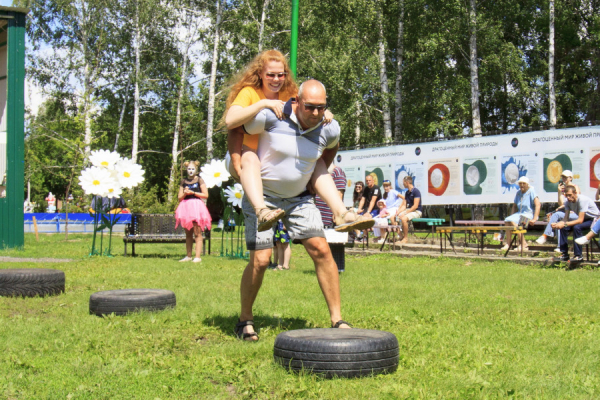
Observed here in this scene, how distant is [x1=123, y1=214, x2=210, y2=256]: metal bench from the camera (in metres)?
13.1

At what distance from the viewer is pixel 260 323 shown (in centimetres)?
534

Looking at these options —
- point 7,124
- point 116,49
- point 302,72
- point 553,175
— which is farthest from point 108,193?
point 116,49

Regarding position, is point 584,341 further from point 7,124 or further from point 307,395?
point 7,124

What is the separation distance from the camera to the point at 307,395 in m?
3.36

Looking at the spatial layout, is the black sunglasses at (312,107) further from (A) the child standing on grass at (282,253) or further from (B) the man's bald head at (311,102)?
(A) the child standing on grass at (282,253)

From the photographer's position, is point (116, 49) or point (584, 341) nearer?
point (584, 341)

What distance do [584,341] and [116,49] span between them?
36517 mm

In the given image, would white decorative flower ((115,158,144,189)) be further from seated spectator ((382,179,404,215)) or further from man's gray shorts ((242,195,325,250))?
man's gray shorts ((242,195,325,250))

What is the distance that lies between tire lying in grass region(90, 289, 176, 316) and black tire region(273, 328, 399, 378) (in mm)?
2287

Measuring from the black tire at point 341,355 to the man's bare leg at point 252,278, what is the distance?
3.15 feet

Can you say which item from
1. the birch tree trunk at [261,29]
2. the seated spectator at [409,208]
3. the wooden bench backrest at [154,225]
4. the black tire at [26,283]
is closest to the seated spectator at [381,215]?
the seated spectator at [409,208]

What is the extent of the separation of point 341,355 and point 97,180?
9.44 metres

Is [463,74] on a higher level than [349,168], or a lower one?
higher

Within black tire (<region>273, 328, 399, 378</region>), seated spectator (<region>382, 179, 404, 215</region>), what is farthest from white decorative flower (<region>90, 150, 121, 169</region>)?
black tire (<region>273, 328, 399, 378</region>)
